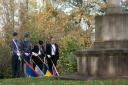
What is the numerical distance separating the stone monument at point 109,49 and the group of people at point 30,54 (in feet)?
12.3

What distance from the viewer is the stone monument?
14.2 m

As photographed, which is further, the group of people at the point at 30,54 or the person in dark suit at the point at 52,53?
the person in dark suit at the point at 52,53

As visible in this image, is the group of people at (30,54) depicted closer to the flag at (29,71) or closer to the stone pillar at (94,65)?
the flag at (29,71)

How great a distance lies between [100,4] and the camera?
49.1 meters

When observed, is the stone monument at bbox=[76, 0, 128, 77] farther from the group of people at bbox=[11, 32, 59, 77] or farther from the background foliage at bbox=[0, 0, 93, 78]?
the background foliage at bbox=[0, 0, 93, 78]

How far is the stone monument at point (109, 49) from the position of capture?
14203 millimetres

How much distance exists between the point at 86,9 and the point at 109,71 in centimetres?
3581

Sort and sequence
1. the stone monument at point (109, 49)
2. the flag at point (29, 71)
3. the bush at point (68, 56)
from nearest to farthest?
1. the stone monument at point (109, 49)
2. the flag at point (29, 71)
3. the bush at point (68, 56)

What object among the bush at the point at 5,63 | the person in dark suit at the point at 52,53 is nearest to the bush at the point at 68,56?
the bush at the point at 5,63

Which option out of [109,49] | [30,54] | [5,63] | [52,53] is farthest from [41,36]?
[109,49]

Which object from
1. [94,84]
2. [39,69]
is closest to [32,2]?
[39,69]

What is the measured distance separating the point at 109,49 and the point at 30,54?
539 centimetres

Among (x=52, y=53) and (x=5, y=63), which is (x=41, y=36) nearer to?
(x=5, y=63)

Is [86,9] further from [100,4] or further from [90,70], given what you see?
[90,70]
